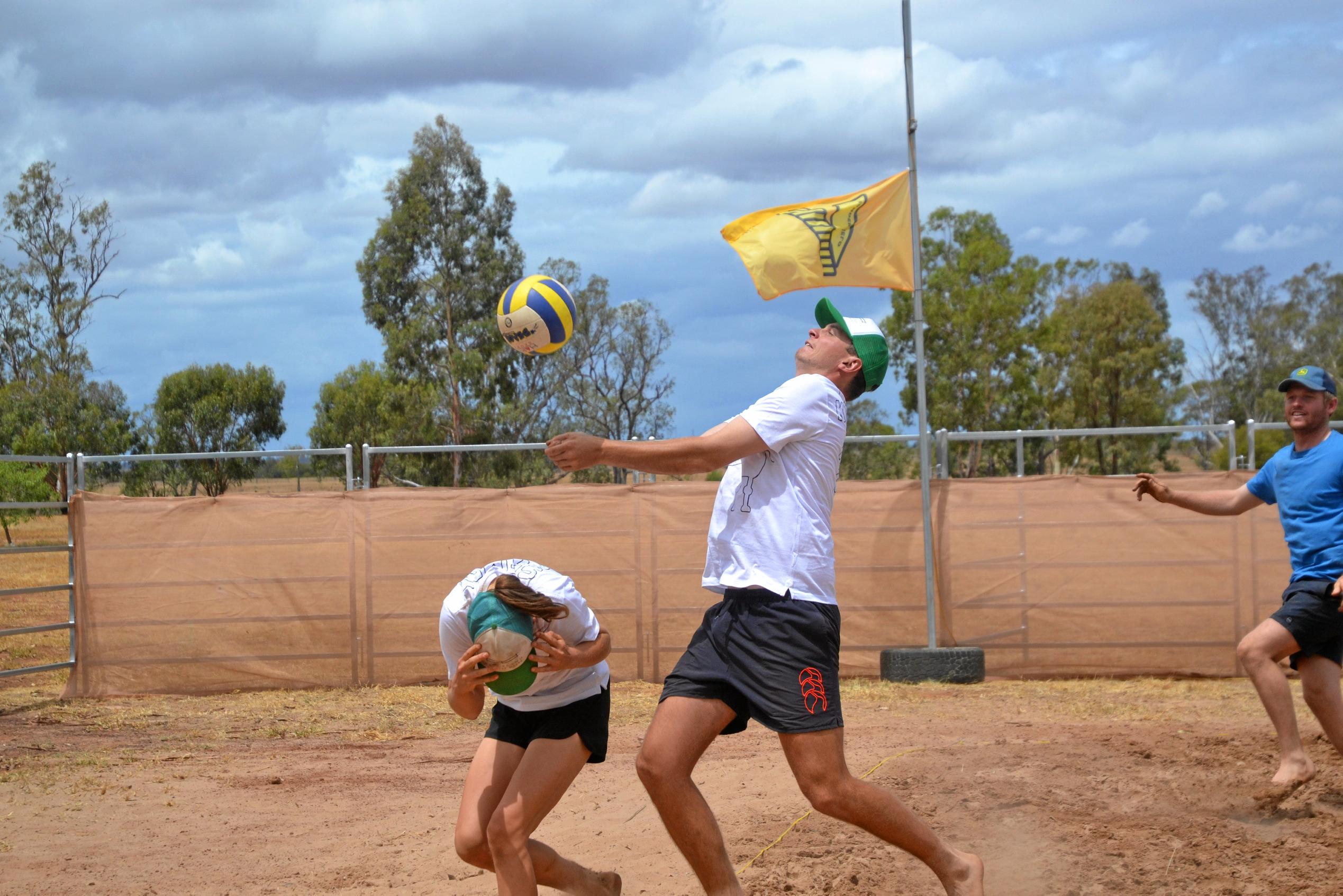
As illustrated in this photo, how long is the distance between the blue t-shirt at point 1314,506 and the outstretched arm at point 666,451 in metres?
3.27

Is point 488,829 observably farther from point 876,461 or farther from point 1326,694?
point 876,461

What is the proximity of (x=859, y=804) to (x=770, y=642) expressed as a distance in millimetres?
566

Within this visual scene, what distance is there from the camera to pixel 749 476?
12.1ft

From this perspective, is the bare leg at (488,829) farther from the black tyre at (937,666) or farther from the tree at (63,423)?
the tree at (63,423)

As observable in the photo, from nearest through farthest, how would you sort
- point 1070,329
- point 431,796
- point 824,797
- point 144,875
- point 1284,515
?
point 824,797 → point 144,875 → point 1284,515 → point 431,796 → point 1070,329

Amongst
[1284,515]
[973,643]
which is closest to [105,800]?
[1284,515]

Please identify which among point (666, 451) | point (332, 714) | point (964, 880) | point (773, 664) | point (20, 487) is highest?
point (666, 451)

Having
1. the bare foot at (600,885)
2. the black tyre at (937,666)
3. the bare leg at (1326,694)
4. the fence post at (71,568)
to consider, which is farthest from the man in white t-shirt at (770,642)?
the fence post at (71,568)

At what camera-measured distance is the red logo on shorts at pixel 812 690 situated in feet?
11.6

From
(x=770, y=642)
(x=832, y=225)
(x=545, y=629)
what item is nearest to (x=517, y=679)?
(x=545, y=629)

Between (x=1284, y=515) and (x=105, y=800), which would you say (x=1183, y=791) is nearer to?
(x=1284, y=515)

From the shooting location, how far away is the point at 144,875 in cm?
526

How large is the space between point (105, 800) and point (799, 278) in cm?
636

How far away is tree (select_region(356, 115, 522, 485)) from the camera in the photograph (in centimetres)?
3494
